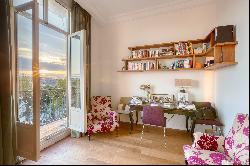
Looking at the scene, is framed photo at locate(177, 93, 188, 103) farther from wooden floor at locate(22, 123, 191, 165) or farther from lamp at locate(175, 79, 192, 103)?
wooden floor at locate(22, 123, 191, 165)

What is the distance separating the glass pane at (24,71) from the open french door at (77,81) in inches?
37.8

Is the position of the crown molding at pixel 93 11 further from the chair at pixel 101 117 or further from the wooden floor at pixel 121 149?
the wooden floor at pixel 121 149

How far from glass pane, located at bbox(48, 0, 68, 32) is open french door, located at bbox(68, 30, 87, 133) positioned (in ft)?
1.08

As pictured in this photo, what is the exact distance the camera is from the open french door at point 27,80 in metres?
2.04

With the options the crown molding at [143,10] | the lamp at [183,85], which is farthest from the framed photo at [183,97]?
the crown molding at [143,10]

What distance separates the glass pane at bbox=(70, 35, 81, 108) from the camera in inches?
125

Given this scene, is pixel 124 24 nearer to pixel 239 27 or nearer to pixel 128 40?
pixel 128 40

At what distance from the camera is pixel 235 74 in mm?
2225

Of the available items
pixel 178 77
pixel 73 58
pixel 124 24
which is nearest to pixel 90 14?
pixel 124 24

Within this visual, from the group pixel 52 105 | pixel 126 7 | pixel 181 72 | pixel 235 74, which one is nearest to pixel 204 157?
pixel 235 74

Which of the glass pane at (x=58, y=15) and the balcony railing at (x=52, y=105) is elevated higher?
the glass pane at (x=58, y=15)

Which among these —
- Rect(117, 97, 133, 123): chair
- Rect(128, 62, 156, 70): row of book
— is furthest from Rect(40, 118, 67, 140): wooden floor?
Rect(128, 62, 156, 70): row of book

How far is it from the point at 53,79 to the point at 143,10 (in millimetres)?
2684

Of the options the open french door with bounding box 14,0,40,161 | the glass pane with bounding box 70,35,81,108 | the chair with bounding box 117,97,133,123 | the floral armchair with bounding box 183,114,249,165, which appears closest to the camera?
the floral armchair with bounding box 183,114,249,165
